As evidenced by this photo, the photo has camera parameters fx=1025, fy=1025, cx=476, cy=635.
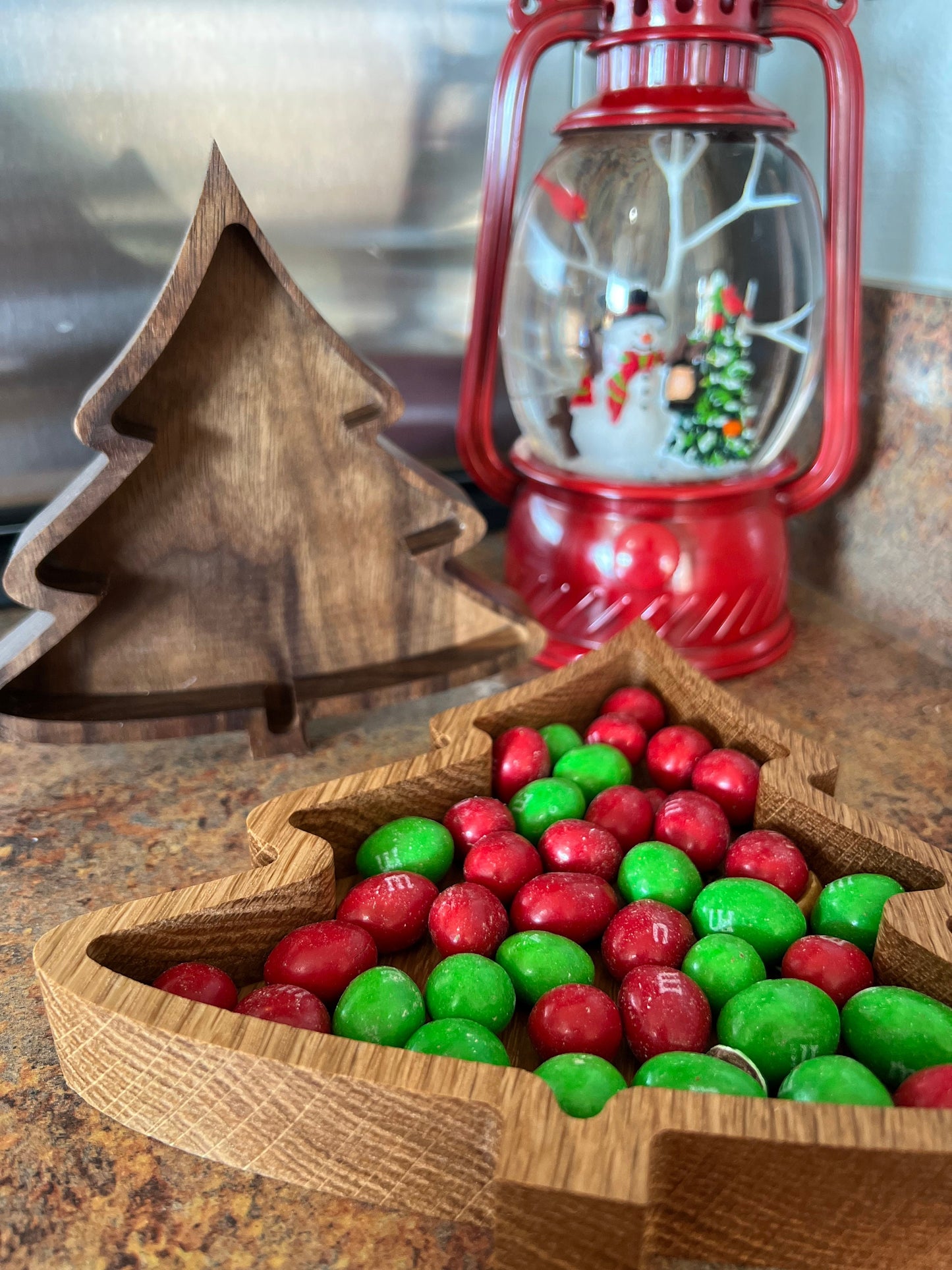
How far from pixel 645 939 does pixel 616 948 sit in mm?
14

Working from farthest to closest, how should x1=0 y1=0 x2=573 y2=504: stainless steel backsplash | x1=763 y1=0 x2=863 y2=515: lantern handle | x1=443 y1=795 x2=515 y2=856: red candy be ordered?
x1=0 y1=0 x2=573 y2=504: stainless steel backsplash < x1=763 y1=0 x2=863 y2=515: lantern handle < x1=443 y1=795 x2=515 y2=856: red candy

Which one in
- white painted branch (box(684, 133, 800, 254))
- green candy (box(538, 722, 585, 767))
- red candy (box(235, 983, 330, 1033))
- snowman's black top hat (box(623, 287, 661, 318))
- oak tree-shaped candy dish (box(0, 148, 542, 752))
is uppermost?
white painted branch (box(684, 133, 800, 254))

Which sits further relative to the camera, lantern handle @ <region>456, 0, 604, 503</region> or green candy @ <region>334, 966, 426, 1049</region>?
lantern handle @ <region>456, 0, 604, 503</region>

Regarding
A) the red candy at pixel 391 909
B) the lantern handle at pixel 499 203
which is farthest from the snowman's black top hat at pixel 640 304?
the red candy at pixel 391 909

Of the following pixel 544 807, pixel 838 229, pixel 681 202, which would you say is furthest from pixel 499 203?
pixel 544 807

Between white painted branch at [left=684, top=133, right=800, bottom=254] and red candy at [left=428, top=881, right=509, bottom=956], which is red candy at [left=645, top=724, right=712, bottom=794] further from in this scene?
white painted branch at [left=684, top=133, right=800, bottom=254]

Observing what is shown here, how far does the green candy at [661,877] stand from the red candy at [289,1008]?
165mm

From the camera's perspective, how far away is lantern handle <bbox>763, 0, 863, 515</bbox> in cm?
73

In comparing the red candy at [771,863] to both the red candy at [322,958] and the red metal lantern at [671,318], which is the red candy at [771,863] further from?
the red metal lantern at [671,318]

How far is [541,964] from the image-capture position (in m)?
0.46

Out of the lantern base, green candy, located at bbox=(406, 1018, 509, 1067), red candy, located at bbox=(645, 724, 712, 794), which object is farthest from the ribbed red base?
green candy, located at bbox=(406, 1018, 509, 1067)

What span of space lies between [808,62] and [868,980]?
80cm

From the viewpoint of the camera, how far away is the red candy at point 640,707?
628 mm

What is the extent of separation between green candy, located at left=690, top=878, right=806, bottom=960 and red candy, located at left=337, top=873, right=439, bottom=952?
13cm
